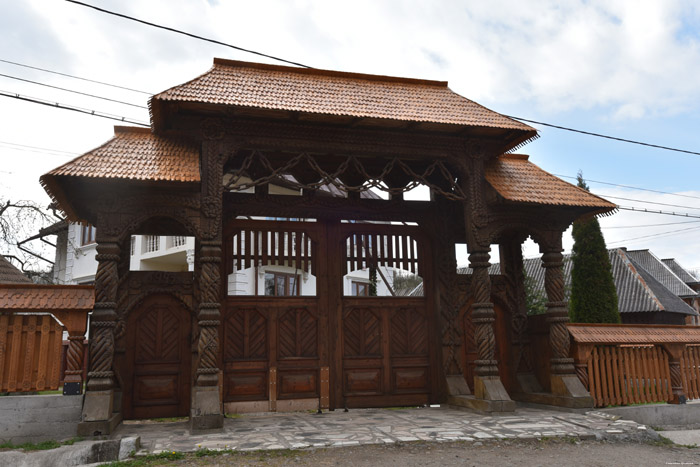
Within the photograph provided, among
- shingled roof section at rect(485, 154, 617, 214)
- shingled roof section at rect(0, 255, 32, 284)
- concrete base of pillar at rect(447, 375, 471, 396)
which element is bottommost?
concrete base of pillar at rect(447, 375, 471, 396)

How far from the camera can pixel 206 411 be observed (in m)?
7.45

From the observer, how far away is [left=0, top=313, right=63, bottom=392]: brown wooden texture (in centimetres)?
717

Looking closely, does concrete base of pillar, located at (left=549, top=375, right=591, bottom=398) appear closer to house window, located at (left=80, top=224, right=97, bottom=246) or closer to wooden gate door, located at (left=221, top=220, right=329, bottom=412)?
wooden gate door, located at (left=221, top=220, right=329, bottom=412)

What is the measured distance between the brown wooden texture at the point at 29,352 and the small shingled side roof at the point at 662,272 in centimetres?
3898

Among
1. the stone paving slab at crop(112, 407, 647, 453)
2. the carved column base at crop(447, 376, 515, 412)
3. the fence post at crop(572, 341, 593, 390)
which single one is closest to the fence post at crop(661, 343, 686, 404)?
the fence post at crop(572, 341, 593, 390)

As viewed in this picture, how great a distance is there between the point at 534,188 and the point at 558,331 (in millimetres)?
2425

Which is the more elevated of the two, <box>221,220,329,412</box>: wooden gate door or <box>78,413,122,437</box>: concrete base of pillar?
<box>221,220,329,412</box>: wooden gate door

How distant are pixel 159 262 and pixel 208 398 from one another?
15468mm

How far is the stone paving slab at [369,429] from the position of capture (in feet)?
22.4

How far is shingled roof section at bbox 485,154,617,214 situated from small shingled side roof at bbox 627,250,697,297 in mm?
32567

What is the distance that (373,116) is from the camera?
8508mm

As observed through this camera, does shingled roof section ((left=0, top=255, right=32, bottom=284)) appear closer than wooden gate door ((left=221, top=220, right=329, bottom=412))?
No

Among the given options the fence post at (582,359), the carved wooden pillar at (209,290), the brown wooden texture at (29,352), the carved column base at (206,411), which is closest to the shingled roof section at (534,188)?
the fence post at (582,359)

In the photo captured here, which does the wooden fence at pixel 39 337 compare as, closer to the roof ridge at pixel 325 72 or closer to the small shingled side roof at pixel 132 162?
the small shingled side roof at pixel 132 162
